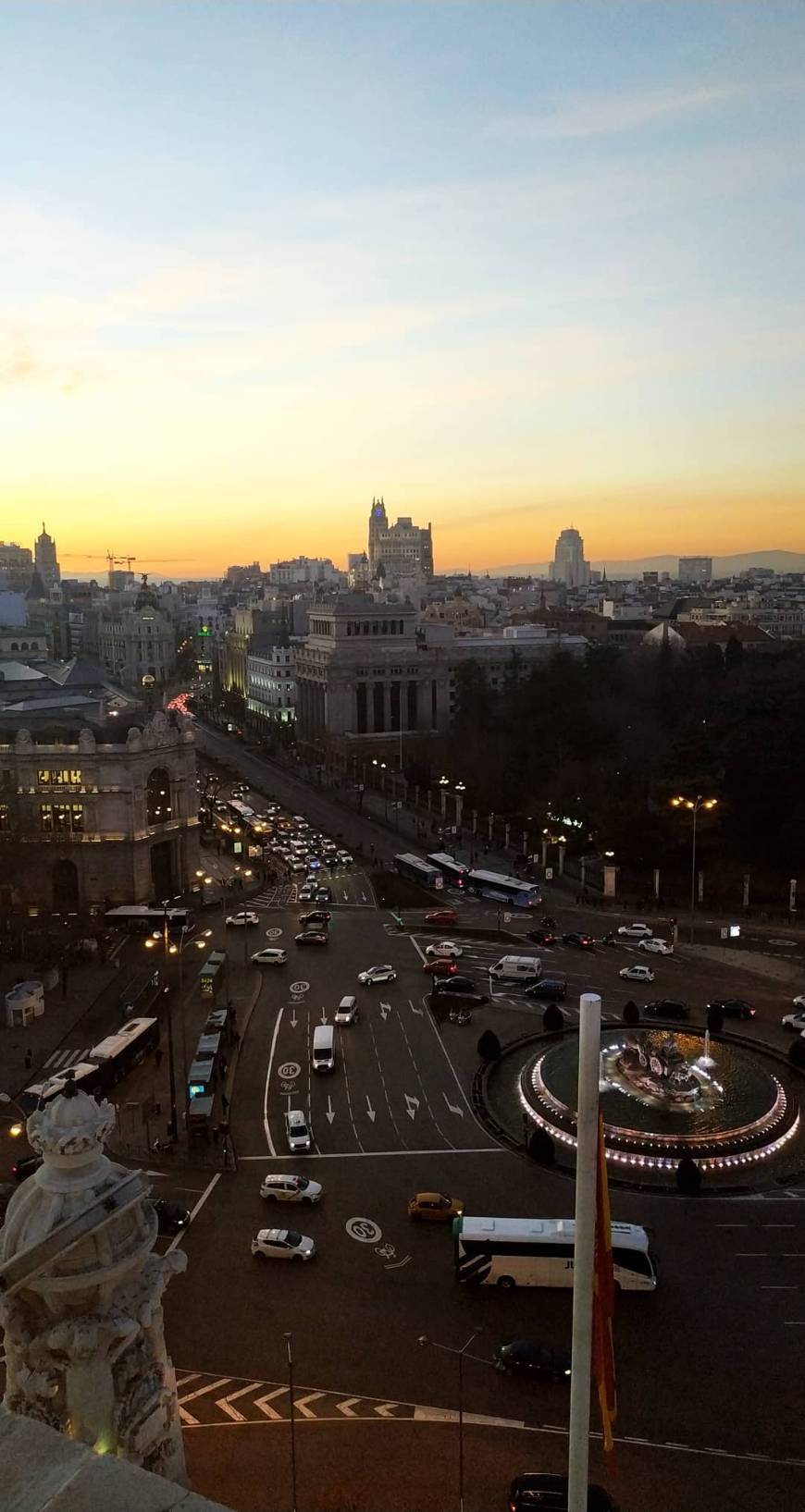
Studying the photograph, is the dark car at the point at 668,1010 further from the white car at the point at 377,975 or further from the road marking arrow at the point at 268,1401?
the road marking arrow at the point at 268,1401

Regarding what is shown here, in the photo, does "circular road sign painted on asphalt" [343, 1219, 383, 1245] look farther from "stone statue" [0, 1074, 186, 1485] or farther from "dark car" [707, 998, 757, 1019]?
"dark car" [707, 998, 757, 1019]

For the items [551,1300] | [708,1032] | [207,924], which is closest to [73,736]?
[207,924]

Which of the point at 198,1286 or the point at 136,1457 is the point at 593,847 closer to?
the point at 198,1286

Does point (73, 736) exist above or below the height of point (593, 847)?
above

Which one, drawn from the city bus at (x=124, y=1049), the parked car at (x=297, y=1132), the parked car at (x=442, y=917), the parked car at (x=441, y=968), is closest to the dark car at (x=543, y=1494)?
the parked car at (x=297, y=1132)

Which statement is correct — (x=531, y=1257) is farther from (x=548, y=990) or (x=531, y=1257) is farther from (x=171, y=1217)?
(x=548, y=990)

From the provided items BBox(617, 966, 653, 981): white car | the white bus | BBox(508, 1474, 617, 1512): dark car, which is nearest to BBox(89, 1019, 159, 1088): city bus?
the white bus

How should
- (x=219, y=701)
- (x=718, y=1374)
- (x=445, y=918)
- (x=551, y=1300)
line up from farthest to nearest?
(x=219, y=701) → (x=445, y=918) → (x=551, y=1300) → (x=718, y=1374)
